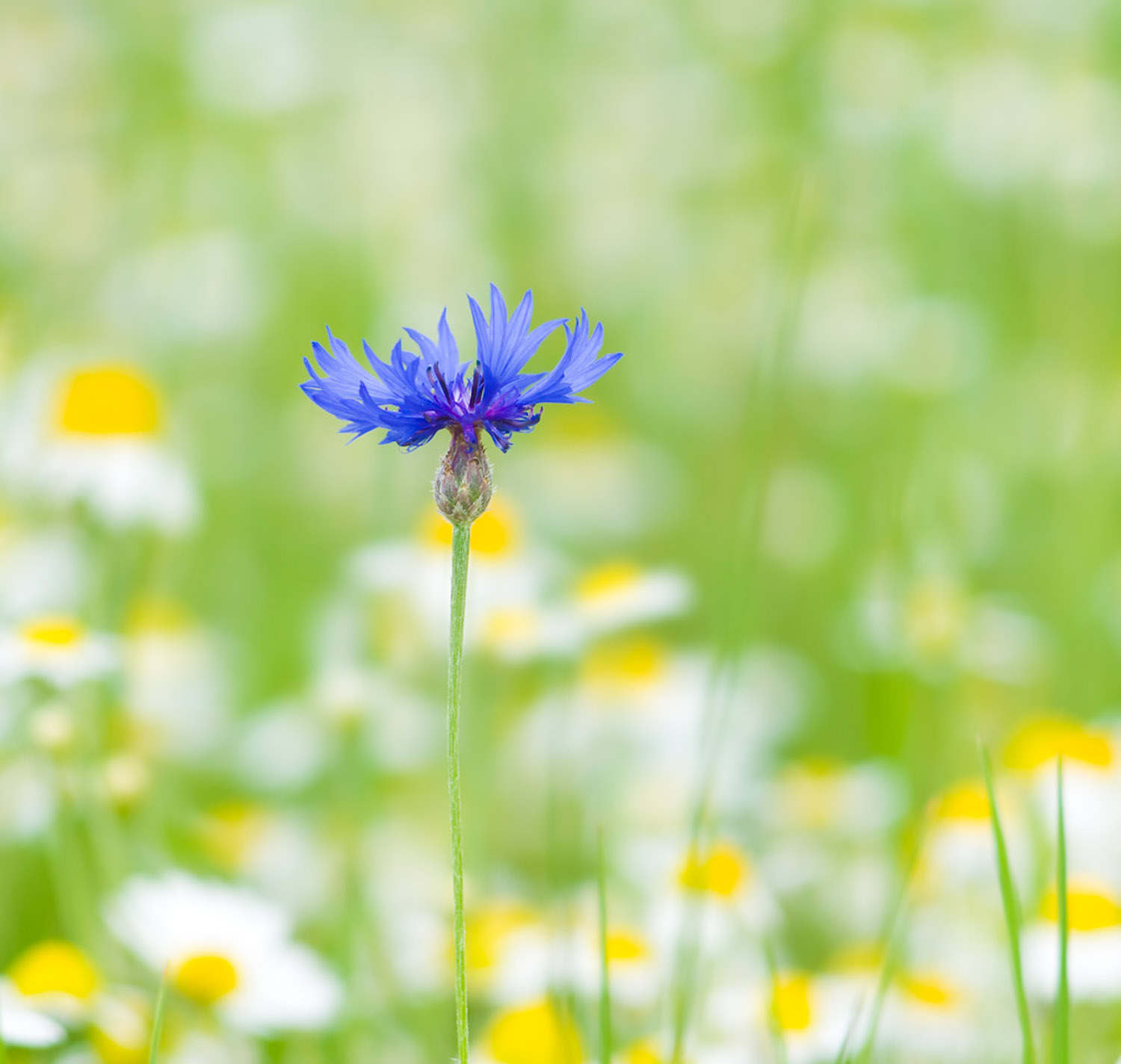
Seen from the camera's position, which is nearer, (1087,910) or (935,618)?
(1087,910)

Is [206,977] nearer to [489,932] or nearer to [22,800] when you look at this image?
[489,932]

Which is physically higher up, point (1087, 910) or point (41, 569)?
point (41, 569)

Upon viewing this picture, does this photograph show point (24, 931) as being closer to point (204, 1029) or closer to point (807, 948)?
point (204, 1029)

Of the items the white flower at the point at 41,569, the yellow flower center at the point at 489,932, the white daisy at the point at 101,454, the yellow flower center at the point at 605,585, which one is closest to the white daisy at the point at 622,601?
the yellow flower center at the point at 605,585

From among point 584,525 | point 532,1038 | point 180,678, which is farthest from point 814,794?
point 584,525

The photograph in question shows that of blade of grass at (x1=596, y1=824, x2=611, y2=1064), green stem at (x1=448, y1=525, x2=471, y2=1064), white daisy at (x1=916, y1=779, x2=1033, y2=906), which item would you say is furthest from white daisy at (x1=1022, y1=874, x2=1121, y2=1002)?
green stem at (x1=448, y1=525, x2=471, y2=1064)

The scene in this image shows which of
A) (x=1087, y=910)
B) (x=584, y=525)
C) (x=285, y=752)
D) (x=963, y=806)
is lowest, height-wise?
(x=1087, y=910)
